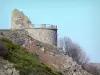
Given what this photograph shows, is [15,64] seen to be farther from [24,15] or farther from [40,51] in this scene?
[24,15]

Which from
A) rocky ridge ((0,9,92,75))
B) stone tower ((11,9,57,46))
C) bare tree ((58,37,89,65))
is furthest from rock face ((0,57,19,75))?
bare tree ((58,37,89,65))

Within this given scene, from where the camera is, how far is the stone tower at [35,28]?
51.3 meters

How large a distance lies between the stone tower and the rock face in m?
28.8

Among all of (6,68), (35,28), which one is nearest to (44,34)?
(35,28)

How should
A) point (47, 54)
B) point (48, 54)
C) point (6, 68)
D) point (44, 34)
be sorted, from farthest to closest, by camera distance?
point (44, 34) → point (48, 54) → point (47, 54) → point (6, 68)

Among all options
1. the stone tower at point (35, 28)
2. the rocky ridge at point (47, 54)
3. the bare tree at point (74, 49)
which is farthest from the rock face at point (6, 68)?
the bare tree at point (74, 49)

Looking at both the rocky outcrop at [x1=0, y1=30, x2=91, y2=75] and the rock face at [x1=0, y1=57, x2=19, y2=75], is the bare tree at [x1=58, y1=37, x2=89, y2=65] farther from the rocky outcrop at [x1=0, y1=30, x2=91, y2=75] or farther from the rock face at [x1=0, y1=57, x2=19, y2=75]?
the rock face at [x1=0, y1=57, x2=19, y2=75]

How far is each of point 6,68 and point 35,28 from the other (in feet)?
99.8

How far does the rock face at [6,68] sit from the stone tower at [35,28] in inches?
1132

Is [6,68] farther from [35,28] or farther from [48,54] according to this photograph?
[35,28]

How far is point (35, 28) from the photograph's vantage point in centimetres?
5184

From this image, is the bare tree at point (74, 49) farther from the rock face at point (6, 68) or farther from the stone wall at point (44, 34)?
the rock face at point (6, 68)

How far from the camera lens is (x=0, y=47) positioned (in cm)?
2264

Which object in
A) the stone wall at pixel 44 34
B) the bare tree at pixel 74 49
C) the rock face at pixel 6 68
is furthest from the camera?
the bare tree at pixel 74 49
